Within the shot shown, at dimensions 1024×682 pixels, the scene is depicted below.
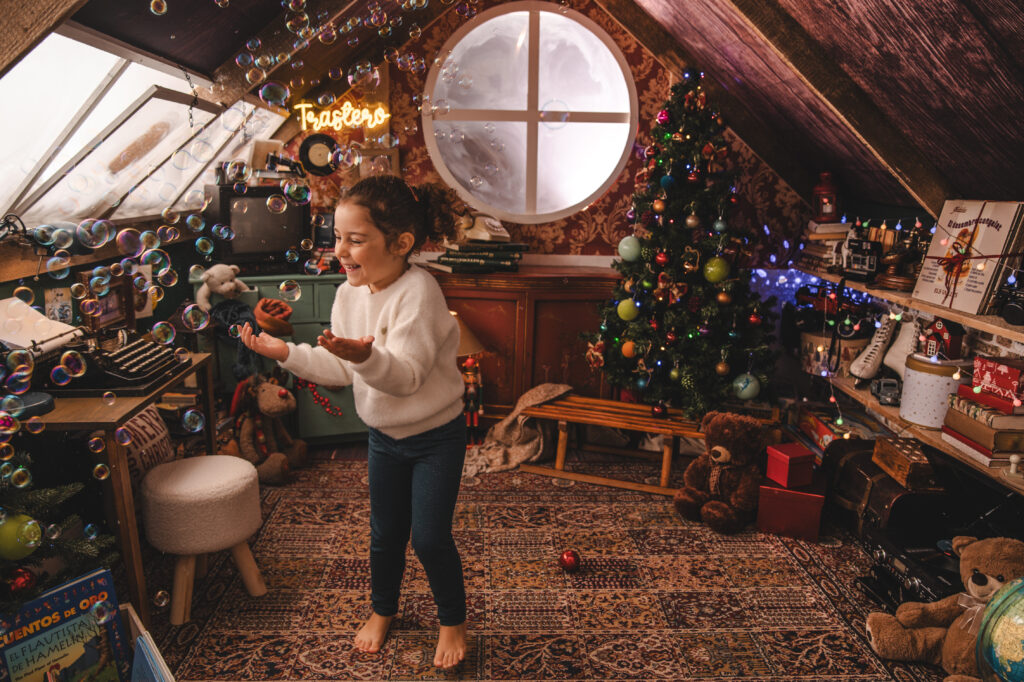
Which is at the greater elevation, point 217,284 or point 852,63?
point 852,63

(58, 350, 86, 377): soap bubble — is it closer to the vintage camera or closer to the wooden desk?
the wooden desk

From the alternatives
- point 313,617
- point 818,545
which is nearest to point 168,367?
point 313,617

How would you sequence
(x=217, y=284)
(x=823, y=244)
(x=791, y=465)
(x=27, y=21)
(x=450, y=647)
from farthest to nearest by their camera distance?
(x=823, y=244) → (x=217, y=284) → (x=791, y=465) → (x=450, y=647) → (x=27, y=21)

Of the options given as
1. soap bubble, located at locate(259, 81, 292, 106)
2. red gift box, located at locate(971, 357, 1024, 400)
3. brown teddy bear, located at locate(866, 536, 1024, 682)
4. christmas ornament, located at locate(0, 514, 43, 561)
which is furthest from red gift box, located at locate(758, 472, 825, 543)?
christmas ornament, located at locate(0, 514, 43, 561)

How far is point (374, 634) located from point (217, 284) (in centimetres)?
195

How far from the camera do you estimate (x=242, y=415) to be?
3582 millimetres

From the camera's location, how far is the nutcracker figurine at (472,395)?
4.08 meters

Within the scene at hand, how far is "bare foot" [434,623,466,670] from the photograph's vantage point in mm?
2215

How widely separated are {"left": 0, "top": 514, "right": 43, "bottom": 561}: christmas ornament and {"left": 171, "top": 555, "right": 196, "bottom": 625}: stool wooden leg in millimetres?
763

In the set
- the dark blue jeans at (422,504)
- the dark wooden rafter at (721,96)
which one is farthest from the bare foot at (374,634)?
the dark wooden rafter at (721,96)

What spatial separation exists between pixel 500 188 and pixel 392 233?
4.89 metres

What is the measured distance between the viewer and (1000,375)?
2.61m

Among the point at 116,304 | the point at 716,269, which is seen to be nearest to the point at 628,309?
the point at 716,269

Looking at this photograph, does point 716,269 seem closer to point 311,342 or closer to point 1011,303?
point 1011,303
